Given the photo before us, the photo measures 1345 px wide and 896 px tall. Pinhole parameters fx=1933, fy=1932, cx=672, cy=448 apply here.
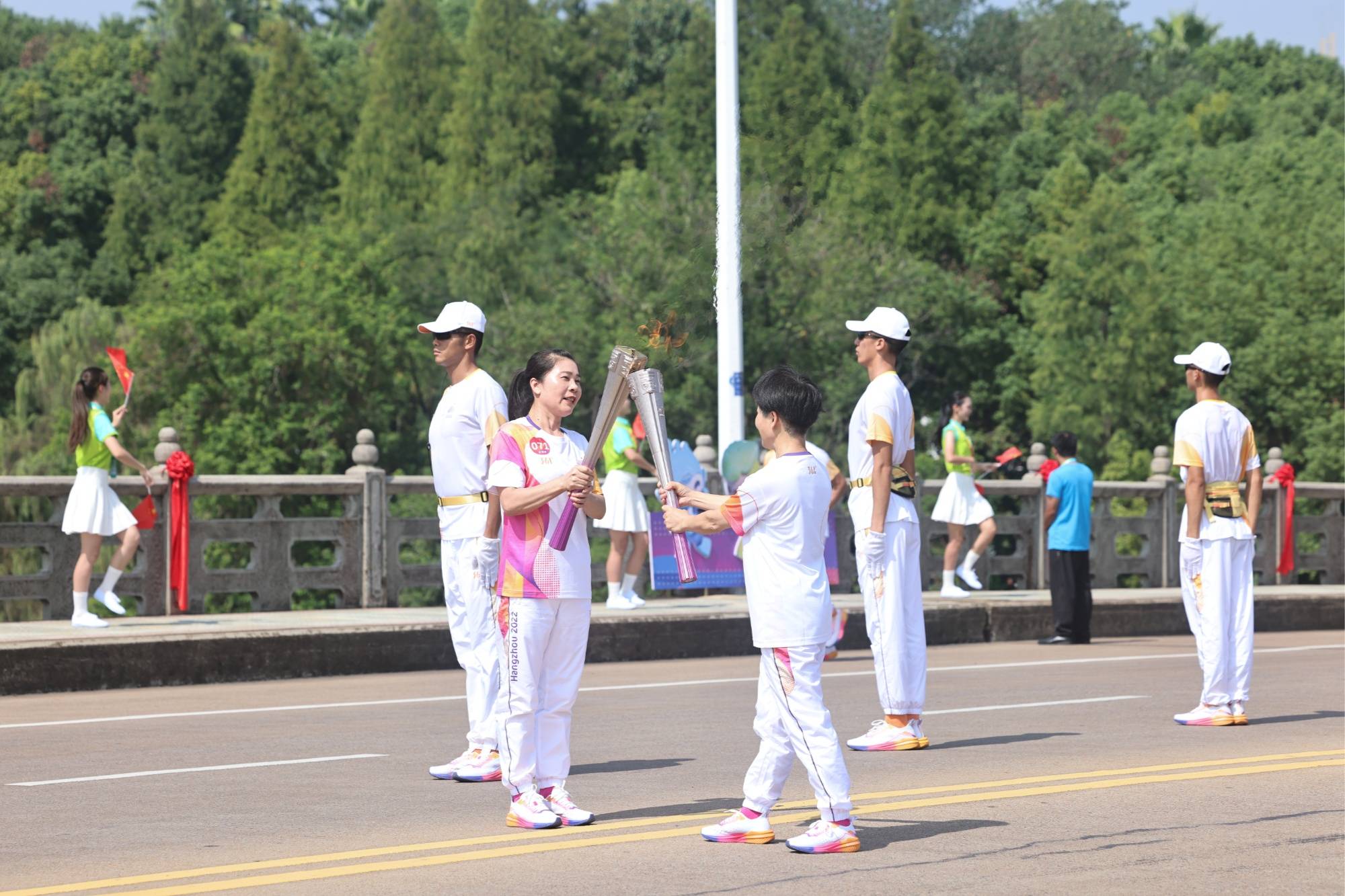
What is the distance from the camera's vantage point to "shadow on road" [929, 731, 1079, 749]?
35.1 feet

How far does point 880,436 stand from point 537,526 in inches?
113

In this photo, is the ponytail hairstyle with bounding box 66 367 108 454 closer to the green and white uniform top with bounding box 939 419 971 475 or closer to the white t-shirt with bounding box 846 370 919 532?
the white t-shirt with bounding box 846 370 919 532

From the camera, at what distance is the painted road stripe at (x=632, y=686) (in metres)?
12.2

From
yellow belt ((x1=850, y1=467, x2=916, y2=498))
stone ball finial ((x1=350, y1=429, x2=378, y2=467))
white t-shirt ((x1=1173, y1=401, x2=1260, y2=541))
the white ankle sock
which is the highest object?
stone ball finial ((x1=350, y1=429, x2=378, y2=467))

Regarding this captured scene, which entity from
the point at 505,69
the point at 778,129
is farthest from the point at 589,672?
the point at 505,69

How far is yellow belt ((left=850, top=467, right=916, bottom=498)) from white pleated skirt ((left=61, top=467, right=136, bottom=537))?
7.23 m

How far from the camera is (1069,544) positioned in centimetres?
1852

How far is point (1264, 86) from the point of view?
78.1m

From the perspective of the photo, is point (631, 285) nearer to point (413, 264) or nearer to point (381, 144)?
point (413, 264)

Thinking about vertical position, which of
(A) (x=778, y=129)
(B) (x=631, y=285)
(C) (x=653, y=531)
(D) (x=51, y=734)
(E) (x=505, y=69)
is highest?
(E) (x=505, y=69)

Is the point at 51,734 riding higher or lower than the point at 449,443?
lower

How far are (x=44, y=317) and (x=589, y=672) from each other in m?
51.2

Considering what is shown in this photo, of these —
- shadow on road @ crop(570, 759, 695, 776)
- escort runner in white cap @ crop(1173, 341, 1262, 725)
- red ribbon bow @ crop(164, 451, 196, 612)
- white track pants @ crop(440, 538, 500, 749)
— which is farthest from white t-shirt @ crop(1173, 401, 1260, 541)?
red ribbon bow @ crop(164, 451, 196, 612)

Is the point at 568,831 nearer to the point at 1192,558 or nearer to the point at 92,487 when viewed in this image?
the point at 1192,558
